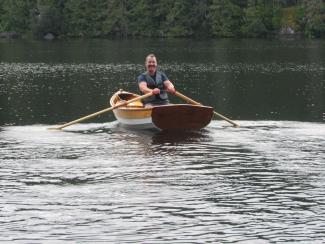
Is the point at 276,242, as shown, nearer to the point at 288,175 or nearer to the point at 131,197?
the point at 131,197

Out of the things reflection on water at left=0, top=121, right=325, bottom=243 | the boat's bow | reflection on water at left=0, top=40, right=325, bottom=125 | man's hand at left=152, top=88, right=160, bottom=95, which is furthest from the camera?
reflection on water at left=0, top=40, right=325, bottom=125

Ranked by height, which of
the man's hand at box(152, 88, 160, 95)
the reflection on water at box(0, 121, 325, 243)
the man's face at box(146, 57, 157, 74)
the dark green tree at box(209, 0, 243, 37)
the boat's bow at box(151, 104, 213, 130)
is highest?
the dark green tree at box(209, 0, 243, 37)

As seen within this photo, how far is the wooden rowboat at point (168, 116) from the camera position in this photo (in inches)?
993

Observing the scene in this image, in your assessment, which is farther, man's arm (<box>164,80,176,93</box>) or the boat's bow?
man's arm (<box>164,80,176,93</box>)

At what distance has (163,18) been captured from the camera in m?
152

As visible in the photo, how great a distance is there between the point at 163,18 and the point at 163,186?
450 ft

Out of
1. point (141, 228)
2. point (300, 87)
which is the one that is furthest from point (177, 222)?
point (300, 87)

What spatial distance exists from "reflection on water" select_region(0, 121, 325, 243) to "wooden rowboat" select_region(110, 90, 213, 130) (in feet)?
1.53

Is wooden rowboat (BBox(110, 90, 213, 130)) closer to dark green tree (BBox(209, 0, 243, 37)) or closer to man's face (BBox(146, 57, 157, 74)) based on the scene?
man's face (BBox(146, 57, 157, 74))

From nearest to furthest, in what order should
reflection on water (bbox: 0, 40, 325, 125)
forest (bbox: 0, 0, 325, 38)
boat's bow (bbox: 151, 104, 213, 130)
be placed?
boat's bow (bbox: 151, 104, 213, 130) < reflection on water (bbox: 0, 40, 325, 125) < forest (bbox: 0, 0, 325, 38)

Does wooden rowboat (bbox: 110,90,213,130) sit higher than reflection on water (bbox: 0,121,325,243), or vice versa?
wooden rowboat (bbox: 110,90,213,130)

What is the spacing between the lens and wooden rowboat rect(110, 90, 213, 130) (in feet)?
82.8

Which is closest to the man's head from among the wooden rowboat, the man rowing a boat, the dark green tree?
the man rowing a boat

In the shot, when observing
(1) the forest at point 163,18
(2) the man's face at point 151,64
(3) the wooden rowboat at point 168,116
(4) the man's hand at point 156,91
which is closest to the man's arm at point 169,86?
(2) the man's face at point 151,64
